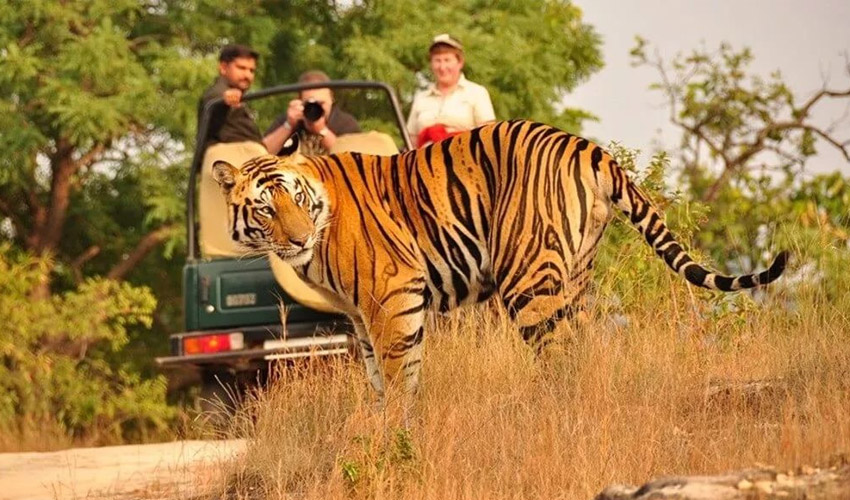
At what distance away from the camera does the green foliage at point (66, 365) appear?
2009cm

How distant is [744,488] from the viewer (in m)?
6.15

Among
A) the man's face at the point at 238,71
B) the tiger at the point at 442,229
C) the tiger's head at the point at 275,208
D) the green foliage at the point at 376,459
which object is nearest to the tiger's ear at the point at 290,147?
the tiger at the point at 442,229

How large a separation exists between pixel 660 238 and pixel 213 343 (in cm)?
494

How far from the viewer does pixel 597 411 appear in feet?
28.0

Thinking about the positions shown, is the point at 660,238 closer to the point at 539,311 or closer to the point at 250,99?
the point at 539,311

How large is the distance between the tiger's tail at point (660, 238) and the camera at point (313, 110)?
135 inches

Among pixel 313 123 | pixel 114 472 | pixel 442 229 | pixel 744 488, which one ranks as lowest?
pixel 114 472

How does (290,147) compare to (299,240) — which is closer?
(299,240)

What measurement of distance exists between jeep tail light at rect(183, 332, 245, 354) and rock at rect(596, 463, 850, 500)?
693 centimetres

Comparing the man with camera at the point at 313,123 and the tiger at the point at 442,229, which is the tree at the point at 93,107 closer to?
the man with camera at the point at 313,123

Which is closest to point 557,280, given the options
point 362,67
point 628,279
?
point 628,279

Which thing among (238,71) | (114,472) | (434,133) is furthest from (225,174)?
(238,71)

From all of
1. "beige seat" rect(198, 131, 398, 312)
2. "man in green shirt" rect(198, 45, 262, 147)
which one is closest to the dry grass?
"beige seat" rect(198, 131, 398, 312)

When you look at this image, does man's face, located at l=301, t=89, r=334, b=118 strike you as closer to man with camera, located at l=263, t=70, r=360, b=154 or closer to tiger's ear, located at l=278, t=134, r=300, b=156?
man with camera, located at l=263, t=70, r=360, b=154
